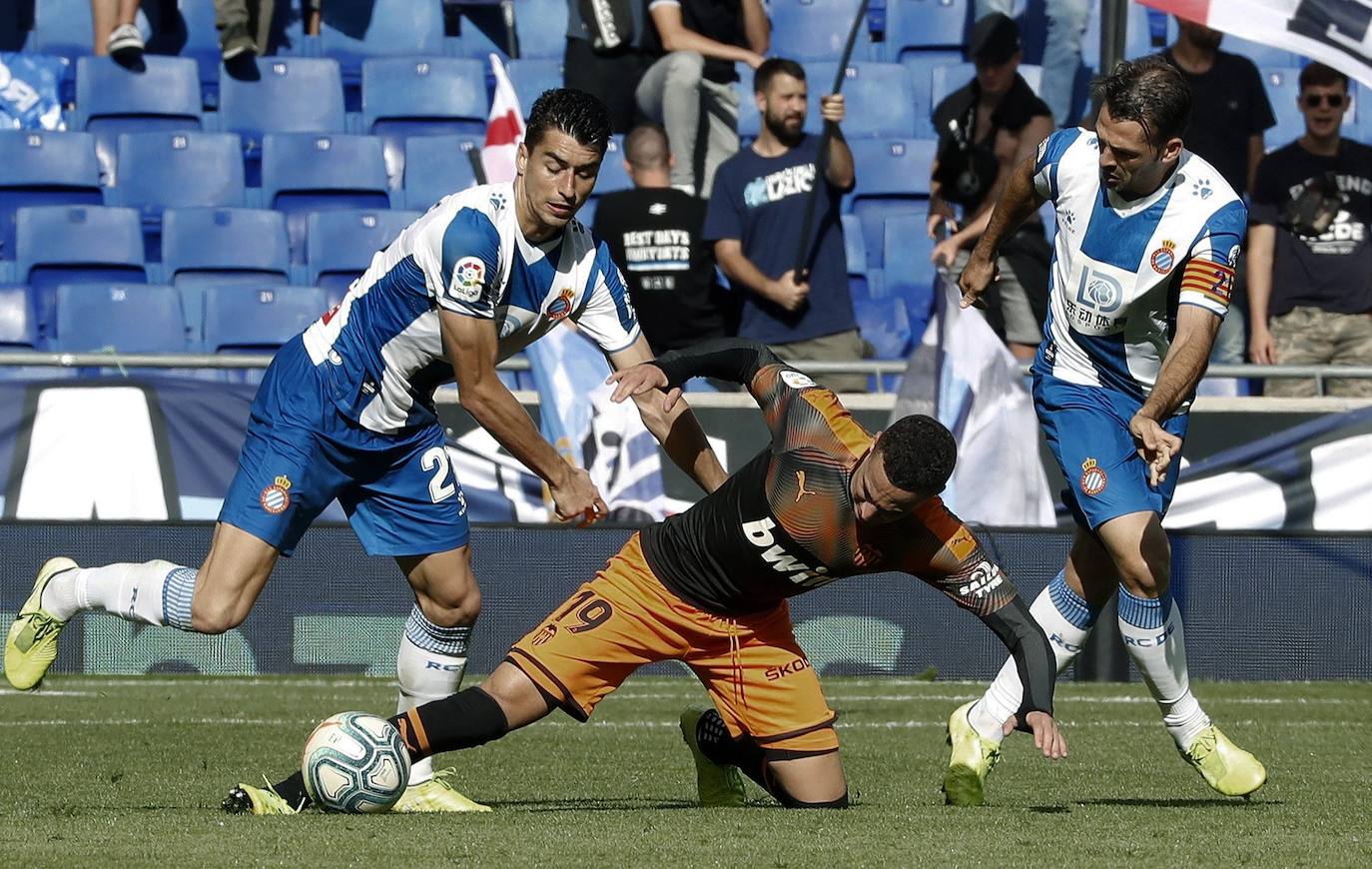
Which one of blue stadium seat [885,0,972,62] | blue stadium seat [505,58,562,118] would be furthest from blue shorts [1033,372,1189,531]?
blue stadium seat [885,0,972,62]

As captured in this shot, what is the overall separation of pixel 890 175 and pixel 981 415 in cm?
434

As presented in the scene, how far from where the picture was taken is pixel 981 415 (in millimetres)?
10141

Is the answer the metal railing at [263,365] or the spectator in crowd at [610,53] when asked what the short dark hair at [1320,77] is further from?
the spectator in crowd at [610,53]

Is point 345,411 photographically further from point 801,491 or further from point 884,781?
point 884,781

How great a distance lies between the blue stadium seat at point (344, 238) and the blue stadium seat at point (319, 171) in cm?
64

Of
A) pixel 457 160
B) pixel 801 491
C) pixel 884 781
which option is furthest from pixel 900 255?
pixel 801 491

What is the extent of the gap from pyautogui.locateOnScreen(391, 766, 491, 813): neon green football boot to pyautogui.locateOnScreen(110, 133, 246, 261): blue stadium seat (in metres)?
8.69

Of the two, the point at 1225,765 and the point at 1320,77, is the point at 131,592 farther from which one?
the point at 1320,77

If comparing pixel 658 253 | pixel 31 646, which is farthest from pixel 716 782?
pixel 658 253

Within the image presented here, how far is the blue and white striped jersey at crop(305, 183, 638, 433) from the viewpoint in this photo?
5660mm

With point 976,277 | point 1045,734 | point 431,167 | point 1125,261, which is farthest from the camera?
point 431,167

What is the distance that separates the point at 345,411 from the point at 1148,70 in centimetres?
261

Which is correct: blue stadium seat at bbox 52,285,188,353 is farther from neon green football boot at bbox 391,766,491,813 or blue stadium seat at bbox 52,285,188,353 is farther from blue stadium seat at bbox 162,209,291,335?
neon green football boot at bbox 391,766,491,813

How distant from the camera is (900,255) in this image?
13.6 metres
